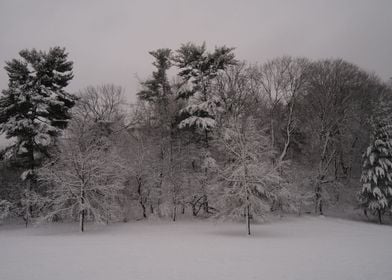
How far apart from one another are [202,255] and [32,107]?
20.1m

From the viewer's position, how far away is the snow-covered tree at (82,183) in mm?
21234

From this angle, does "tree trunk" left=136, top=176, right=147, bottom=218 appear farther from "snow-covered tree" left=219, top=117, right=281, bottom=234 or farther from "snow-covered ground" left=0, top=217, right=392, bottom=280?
"snow-covered tree" left=219, top=117, right=281, bottom=234

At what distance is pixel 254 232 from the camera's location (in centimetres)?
2086

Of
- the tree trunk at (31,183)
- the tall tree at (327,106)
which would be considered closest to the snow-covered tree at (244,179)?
the tall tree at (327,106)

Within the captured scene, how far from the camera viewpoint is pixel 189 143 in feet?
93.5

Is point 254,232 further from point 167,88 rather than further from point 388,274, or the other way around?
point 167,88

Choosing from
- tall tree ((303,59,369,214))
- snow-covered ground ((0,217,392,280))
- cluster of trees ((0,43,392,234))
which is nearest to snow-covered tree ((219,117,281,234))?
cluster of trees ((0,43,392,234))

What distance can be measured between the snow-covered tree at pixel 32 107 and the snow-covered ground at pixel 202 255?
23.2 ft

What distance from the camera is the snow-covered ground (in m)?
10.6

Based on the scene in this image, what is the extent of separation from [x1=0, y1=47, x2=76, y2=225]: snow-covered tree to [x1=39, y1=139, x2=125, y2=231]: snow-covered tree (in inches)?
130

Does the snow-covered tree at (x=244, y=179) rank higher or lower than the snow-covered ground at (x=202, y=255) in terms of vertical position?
higher

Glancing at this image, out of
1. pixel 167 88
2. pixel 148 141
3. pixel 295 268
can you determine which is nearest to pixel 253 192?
pixel 295 268

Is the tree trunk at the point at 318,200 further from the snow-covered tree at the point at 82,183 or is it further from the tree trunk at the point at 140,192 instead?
the snow-covered tree at the point at 82,183

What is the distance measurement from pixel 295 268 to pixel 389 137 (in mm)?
21609
